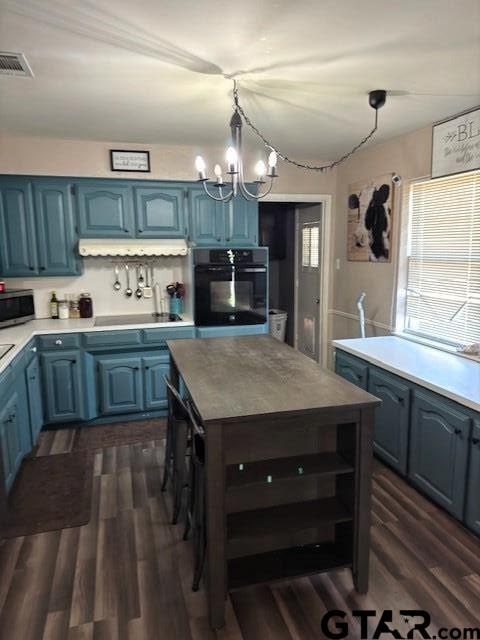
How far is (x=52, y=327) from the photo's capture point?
12.0 ft

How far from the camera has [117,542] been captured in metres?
2.31

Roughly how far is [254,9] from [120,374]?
287 centimetres

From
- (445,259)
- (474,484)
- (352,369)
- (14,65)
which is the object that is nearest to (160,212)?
(14,65)

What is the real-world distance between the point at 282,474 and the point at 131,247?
272cm

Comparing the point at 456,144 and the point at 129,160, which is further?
the point at 129,160

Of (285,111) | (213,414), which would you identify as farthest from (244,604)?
(285,111)

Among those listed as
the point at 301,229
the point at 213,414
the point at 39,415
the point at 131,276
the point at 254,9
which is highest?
the point at 254,9

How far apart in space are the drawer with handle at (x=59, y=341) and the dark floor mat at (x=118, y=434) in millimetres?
759

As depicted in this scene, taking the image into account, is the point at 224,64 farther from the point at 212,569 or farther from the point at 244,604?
the point at 244,604

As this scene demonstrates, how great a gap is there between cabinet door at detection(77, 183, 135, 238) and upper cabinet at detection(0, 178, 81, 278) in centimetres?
10

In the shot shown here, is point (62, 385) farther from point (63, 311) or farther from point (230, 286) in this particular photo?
point (230, 286)

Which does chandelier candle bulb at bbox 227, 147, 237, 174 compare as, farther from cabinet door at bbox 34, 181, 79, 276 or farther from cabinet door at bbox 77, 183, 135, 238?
cabinet door at bbox 34, 181, 79, 276

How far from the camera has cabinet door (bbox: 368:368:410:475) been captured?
2.70 metres

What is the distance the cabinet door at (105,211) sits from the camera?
377 cm
